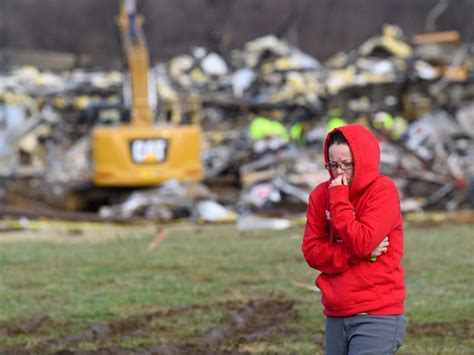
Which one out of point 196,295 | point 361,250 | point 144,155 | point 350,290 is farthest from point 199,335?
point 144,155

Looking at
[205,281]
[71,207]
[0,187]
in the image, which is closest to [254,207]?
[71,207]

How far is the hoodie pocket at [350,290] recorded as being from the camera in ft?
14.6

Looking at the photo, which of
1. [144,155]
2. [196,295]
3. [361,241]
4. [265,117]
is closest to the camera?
[361,241]

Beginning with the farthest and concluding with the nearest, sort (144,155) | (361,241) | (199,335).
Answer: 1. (144,155)
2. (199,335)
3. (361,241)

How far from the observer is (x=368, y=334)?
14.6 feet

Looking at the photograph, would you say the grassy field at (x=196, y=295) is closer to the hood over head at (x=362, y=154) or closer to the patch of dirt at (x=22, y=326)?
the patch of dirt at (x=22, y=326)

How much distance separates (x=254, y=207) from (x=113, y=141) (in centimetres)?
336

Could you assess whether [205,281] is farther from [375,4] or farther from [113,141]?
[375,4]

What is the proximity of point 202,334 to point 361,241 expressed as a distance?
3583mm

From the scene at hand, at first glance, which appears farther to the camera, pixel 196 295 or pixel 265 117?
pixel 265 117

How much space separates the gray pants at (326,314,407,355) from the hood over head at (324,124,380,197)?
601mm

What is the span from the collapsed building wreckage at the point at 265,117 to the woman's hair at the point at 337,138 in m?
12.9

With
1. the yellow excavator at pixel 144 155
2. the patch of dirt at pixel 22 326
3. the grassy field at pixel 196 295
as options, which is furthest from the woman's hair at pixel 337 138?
the yellow excavator at pixel 144 155

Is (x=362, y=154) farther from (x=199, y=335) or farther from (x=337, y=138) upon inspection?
(x=199, y=335)
